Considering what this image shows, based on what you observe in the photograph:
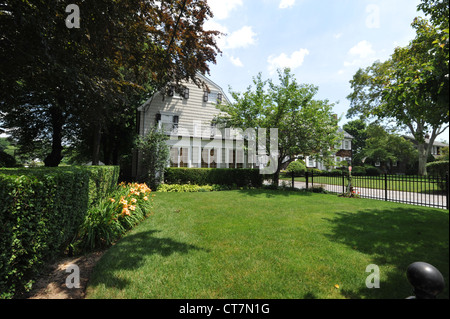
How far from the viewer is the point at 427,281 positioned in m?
0.62

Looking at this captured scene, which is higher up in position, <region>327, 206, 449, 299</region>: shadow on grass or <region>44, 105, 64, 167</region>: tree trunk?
<region>44, 105, 64, 167</region>: tree trunk

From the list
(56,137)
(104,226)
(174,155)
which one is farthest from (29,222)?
(56,137)

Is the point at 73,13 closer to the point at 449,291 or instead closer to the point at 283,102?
the point at 449,291

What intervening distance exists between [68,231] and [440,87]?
17.2 ft

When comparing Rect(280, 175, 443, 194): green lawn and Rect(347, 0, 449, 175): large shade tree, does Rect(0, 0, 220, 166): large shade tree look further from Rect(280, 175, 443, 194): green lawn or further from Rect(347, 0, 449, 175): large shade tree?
Rect(280, 175, 443, 194): green lawn

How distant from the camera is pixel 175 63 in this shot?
4.66 metres

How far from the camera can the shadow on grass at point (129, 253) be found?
8.87 ft

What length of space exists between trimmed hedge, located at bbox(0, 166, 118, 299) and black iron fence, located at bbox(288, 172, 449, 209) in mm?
3962

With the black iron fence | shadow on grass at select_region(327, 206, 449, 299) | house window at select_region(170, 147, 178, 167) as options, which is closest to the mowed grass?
shadow on grass at select_region(327, 206, 449, 299)

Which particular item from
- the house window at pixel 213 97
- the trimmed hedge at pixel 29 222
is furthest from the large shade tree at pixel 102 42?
the house window at pixel 213 97

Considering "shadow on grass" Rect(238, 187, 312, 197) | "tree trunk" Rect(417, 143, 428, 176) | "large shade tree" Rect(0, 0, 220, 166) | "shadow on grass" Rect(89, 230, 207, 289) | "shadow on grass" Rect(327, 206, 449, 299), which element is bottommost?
"shadow on grass" Rect(89, 230, 207, 289)

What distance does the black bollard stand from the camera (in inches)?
23.7

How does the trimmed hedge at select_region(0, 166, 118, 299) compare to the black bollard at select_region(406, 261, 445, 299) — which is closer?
the black bollard at select_region(406, 261, 445, 299)
